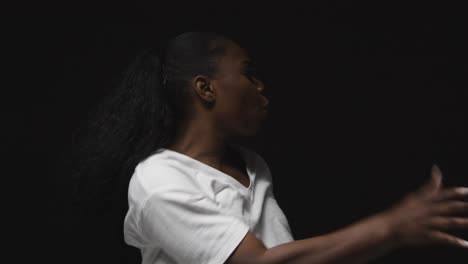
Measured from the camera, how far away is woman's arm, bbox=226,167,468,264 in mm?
1196

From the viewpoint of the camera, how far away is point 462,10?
229 centimetres

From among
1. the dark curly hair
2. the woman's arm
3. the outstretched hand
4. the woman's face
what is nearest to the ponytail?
the dark curly hair

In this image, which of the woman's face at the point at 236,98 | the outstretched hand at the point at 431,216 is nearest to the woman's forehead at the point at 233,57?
the woman's face at the point at 236,98

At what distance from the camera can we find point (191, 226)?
54.6 inches

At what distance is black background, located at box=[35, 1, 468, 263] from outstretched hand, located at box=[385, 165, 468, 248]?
96 cm

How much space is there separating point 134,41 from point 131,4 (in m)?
0.11

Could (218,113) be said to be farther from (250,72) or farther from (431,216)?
(431,216)

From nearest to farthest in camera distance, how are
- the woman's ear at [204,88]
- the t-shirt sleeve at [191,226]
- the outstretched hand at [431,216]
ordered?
the outstretched hand at [431,216], the t-shirt sleeve at [191,226], the woman's ear at [204,88]

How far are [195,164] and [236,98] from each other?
167 mm

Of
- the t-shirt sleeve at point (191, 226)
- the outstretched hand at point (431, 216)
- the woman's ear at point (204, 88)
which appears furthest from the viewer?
the woman's ear at point (204, 88)

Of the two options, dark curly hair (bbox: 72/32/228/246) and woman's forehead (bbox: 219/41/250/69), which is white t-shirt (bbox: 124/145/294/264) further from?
woman's forehead (bbox: 219/41/250/69)

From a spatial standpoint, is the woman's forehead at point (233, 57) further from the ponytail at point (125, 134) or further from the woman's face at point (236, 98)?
the ponytail at point (125, 134)

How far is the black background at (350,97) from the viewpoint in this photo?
2225mm

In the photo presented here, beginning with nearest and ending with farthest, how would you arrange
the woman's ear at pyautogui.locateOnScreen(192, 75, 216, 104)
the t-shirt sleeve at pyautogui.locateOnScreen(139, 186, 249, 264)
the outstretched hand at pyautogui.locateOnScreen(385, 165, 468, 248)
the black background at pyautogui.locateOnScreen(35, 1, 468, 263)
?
the outstretched hand at pyautogui.locateOnScreen(385, 165, 468, 248), the t-shirt sleeve at pyautogui.locateOnScreen(139, 186, 249, 264), the woman's ear at pyautogui.locateOnScreen(192, 75, 216, 104), the black background at pyautogui.locateOnScreen(35, 1, 468, 263)
